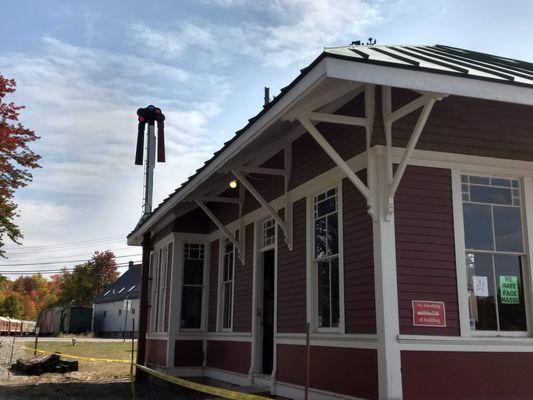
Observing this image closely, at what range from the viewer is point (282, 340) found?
8875mm

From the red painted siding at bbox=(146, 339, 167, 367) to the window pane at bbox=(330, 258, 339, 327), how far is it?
6993 mm

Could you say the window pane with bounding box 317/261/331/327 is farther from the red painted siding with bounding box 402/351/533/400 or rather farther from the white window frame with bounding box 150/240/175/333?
the white window frame with bounding box 150/240/175/333

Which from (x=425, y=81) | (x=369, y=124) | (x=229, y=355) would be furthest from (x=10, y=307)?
(x=425, y=81)

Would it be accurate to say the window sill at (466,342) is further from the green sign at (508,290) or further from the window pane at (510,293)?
the green sign at (508,290)

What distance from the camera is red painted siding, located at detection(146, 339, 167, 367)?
13.6 meters

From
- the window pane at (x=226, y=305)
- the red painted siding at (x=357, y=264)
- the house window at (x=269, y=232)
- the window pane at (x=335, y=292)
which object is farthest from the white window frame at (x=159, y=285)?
the red painted siding at (x=357, y=264)

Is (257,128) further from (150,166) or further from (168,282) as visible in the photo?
(150,166)

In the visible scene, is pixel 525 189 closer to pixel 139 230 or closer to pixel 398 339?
pixel 398 339

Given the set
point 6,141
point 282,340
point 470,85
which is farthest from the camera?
point 6,141

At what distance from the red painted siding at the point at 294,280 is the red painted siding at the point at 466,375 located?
2296 millimetres

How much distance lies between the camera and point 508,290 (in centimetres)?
696

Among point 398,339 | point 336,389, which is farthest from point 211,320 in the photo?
point 398,339

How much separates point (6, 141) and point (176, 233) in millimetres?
11058

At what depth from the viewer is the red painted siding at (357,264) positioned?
664cm
